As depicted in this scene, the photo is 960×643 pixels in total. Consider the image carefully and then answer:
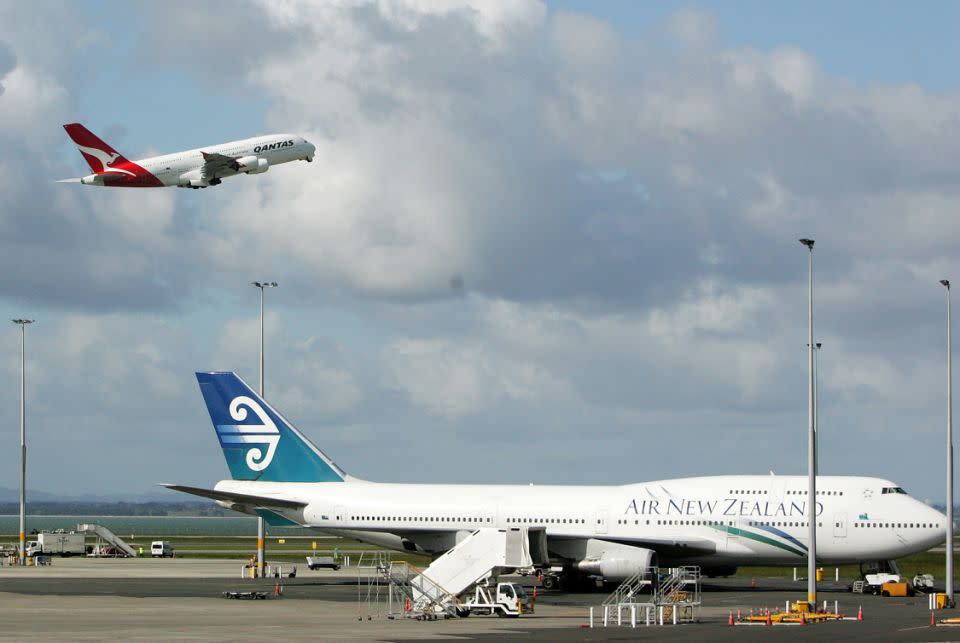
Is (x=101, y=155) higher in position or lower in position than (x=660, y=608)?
higher

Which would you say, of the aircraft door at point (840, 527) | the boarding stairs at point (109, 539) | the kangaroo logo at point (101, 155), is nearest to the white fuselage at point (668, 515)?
the aircraft door at point (840, 527)

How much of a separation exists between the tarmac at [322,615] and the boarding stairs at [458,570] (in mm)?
1349

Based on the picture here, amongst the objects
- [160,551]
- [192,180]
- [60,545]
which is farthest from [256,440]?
[60,545]

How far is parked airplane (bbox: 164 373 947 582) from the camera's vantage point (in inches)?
2484

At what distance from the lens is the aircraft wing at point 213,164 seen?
55.1 metres

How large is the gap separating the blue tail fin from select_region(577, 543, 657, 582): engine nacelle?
14141 millimetres

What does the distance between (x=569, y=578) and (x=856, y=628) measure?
23126 millimetres

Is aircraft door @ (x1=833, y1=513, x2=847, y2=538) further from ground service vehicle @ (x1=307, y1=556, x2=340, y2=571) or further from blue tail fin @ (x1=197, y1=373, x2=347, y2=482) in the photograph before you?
ground service vehicle @ (x1=307, y1=556, x2=340, y2=571)

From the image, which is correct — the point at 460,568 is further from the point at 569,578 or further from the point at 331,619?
the point at 569,578

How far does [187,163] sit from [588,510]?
80.2 feet

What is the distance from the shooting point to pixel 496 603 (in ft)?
168

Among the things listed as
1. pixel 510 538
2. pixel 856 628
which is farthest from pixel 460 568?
pixel 856 628

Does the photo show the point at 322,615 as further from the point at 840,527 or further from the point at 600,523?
the point at 840,527

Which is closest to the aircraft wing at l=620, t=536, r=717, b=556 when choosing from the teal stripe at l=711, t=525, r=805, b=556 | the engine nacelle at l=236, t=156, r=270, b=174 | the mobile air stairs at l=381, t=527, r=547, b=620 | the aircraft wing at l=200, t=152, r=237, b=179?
the teal stripe at l=711, t=525, r=805, b=556
